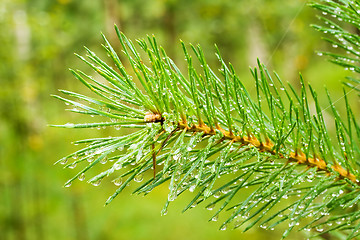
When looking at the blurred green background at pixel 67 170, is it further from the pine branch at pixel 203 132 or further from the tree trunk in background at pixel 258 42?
the pine branch at pixel 203 132

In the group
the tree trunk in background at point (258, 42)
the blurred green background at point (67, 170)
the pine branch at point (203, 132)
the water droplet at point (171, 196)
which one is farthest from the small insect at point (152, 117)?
the tree trunk in background at point (258, 42)

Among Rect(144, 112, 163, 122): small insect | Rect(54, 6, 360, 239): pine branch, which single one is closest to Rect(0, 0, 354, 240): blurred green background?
Rect(54, 6, 360, 239): pine branch

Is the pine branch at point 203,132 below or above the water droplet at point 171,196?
above

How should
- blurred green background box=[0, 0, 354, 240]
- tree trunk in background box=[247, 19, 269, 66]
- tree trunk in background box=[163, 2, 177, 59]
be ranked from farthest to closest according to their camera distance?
tree trunk in background box=[163, 2, 177, 59], tree trunk in background box=[247, 19, 269, 66], blurred green background box=[0, 0, 354, 240]

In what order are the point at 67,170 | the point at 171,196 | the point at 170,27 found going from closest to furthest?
the point at 171,196
the point at 67,170
the point at 170,27

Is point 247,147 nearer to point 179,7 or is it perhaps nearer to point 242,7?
point 242,7

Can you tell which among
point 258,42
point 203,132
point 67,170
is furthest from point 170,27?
point 203,132

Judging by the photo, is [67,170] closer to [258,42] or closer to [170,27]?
[258,42]

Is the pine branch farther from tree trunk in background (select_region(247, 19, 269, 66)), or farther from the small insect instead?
tree trunk in background (select_region(247, 19, 269, 66))

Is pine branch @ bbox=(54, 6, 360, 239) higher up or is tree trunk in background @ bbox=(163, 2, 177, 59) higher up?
tree trunk in background @ bbox=(163, 2, 177, 59)
